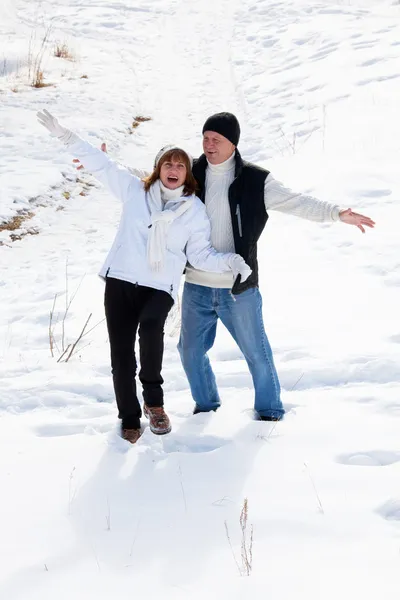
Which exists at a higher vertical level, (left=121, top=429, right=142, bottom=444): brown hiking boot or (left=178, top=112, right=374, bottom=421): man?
(left=178, top=112, right=374, bottom=421): man

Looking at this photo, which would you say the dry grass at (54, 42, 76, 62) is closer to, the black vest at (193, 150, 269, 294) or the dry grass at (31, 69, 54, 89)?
the dry grass at (31, 69, 54, 89)

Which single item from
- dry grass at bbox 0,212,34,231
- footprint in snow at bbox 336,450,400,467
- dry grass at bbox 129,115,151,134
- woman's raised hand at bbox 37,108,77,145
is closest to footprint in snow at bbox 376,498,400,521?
footprint in snow at bbox 336,450,400,467

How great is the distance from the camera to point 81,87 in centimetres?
1251

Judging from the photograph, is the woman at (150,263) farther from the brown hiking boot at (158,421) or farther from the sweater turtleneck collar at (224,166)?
the sweater turtleneck collar at (224,166)

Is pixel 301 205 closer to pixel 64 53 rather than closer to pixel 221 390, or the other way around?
pixel 221 390

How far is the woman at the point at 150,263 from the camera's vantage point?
12.5 feet

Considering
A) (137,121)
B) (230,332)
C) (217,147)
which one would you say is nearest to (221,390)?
(230,332)

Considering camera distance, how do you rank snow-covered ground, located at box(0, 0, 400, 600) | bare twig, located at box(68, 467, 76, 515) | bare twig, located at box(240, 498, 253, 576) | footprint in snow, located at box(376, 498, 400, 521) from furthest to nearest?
bare twig, located at box(68, 467, 76, 515), footprint in snow, located at box(376, 498, 400, 521), snow-covered ground, located at box(0, 0, 400, 600), bare twig, located at box(240, 498, 253, 576)

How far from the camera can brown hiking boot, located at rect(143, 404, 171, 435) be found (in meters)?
3.91

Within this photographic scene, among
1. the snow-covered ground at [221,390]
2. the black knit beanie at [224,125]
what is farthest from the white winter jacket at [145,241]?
the snow-covered ground at [221,390]

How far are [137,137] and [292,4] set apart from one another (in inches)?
379

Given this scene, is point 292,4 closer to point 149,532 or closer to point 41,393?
point 41,393

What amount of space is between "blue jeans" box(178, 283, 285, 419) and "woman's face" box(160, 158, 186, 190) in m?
0.62

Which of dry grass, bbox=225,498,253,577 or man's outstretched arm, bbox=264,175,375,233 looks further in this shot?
man's outstretched arm, bbox=264,175,375,233
